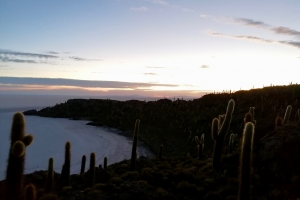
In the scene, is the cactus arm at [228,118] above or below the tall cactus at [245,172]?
above

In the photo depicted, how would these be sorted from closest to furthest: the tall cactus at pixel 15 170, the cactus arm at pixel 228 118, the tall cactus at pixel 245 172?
the tall cactus at pixel 15 170 → the tall cactus at pixel 245 172 → the cactus arm at pixel 228 118

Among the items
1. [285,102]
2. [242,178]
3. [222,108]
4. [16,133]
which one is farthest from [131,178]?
[222,108]

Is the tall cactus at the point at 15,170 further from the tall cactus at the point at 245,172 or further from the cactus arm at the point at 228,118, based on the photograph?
the cactus arm at the point at 228,118

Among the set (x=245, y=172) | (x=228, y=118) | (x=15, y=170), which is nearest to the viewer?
(x=15, y=170)

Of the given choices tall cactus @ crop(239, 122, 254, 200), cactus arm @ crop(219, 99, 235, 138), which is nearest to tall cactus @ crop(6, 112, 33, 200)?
tall cactus @ crop(239, 122, 254, 200)

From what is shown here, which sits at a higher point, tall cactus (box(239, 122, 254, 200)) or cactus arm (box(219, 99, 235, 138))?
cactus arm (box(219, 99, 235, 138))

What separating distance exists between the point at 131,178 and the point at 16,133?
10514 mm

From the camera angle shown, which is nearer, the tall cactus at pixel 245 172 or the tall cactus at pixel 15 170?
the tall cactus at pixel 15 170

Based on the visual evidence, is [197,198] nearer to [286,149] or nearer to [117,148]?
[286,149]

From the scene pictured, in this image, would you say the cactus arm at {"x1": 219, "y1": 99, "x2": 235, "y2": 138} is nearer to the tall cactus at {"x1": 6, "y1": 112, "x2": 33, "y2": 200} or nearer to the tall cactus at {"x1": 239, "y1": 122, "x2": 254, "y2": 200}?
the tall cactus at {"x1": 239, "y1": 122, "x2": 254, "y2": 200}

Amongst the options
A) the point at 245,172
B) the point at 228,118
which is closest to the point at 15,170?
the point at 245,172

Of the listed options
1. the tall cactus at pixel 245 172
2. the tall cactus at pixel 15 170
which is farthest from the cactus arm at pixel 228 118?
the tall cactus at pixel 15 170

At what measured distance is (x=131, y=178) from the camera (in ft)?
54.7

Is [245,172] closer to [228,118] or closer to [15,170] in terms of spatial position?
[15,170]
